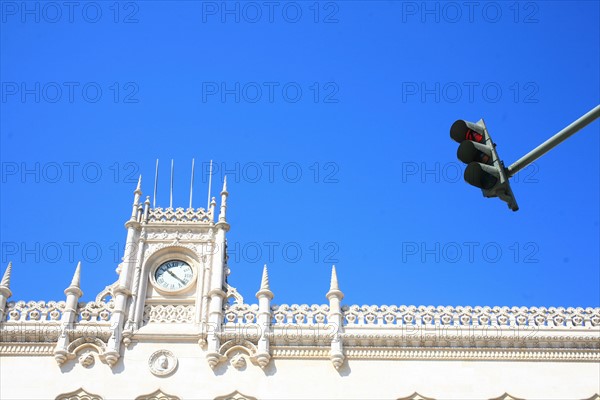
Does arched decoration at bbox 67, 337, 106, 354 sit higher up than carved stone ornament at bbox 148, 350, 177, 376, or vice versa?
arched decoration at bbox 67, 337, 106, 354

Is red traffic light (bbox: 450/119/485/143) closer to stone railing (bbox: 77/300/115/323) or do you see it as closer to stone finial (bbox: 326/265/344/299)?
stone finial (bbox: 326/265/344/299)

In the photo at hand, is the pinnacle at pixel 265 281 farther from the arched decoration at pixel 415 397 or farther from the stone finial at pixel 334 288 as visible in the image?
the arched decoration at pixel 415 397

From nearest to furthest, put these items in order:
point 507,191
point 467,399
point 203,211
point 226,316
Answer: point 507,191, point 467,399, point 226,316, point 203,211

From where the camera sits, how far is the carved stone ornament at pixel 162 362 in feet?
61.8

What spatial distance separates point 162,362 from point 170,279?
2.41 m

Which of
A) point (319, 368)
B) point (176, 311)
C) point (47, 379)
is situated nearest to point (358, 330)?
point (319, 368)

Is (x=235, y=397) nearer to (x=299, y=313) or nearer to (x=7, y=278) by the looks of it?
(x=299, y=313)

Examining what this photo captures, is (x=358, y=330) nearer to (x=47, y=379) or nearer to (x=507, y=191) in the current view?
(x=47, y=379)

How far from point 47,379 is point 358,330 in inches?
288

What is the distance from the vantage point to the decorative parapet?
843 inches

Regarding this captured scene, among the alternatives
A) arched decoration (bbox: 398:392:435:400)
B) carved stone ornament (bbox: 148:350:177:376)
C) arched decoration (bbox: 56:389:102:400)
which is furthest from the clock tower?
arched decoration (bbox: 398:392:435:400)

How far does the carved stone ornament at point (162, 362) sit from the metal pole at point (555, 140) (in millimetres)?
12949

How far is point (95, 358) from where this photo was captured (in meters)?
19.1

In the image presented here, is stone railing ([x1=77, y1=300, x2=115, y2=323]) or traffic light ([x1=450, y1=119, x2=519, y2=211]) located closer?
traffic light ([x1=450, y1=119, x2=519, y2=211])
